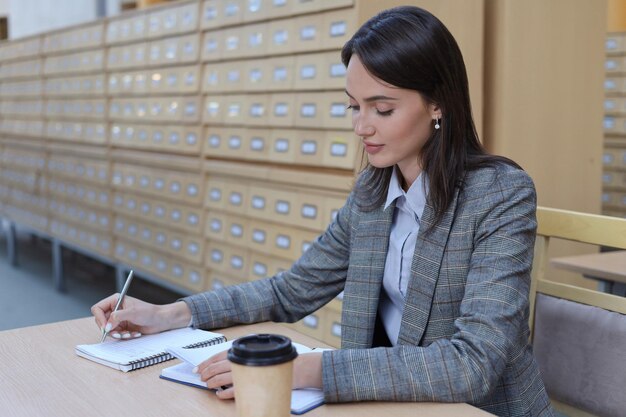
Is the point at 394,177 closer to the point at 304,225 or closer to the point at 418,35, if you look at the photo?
the point at 418,35

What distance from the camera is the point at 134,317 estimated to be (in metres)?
1.39

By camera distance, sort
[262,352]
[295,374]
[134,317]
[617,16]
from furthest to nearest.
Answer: [617,16], [134,317], [295,374], [262,352]

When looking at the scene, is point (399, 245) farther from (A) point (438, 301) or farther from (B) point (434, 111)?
(B) point (434, 111)

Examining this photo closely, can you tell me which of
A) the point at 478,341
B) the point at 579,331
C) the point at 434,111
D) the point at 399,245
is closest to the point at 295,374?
the point at 478,341

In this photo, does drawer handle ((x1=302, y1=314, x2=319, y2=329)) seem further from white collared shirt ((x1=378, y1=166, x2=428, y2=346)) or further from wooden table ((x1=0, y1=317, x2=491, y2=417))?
wooden table ((x1=0, y1=317, x2=491, y2=417))

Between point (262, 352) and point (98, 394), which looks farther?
point (98, 394)

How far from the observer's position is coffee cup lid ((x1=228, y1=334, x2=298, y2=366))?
865mm

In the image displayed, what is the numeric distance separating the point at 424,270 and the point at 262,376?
0.52 meters

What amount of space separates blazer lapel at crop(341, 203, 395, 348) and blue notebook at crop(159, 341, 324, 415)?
0.18 metres

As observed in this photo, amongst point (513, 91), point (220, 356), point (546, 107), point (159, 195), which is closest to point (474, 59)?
point (513, 91)

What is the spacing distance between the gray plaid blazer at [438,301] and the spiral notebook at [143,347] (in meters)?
0.08

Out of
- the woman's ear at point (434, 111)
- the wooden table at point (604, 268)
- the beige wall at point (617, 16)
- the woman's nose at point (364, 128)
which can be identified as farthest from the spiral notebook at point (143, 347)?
the beige wall at point (617, 16)

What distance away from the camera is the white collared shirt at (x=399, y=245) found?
1.40 meters

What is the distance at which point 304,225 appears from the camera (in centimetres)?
321
